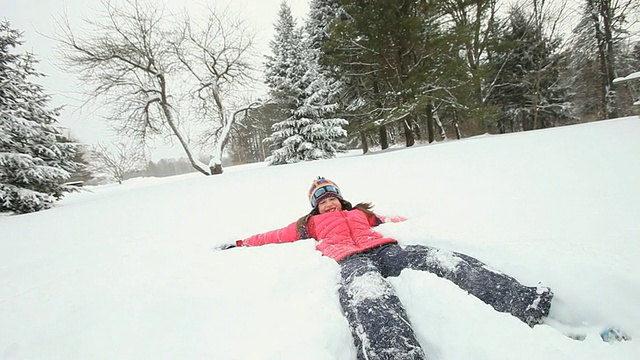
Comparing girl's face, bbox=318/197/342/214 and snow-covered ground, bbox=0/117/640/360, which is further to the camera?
girl's face, bbox=318/197/342/214

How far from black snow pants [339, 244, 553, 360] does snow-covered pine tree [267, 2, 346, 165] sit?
11.5m

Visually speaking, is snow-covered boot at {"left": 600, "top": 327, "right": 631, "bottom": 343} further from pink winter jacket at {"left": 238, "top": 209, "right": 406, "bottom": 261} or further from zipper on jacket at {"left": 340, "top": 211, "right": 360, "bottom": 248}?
zipper on jacket at {"left": 340, "top": 211, "right": 360, "bottom": 248}

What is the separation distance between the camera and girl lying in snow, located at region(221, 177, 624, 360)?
1302mm

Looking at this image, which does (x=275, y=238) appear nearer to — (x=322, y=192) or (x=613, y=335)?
(x=322, y=192)

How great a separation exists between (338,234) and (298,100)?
11909 mm

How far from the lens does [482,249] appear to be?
1924 millimetres

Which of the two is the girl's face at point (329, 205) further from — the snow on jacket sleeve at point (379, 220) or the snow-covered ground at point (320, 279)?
the snow-covered ground at point (320, 279)

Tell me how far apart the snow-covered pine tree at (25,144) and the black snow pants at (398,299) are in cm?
909

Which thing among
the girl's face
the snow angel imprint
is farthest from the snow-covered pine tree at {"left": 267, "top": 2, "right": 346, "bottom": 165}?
the snow angel imprint

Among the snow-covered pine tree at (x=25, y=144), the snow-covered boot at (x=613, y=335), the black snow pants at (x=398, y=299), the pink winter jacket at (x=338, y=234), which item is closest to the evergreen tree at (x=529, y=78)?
the pink winter jacket at (x=338, y=234)

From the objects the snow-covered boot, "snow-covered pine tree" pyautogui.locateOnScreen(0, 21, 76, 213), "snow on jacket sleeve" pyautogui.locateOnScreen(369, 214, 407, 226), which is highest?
"snow-covered pine tree" pyautogui.locateOnScreen(0, 21, 76, 213)

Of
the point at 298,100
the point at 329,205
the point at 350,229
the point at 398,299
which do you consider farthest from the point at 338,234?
the point at 298,100

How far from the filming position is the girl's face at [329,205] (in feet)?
9.50

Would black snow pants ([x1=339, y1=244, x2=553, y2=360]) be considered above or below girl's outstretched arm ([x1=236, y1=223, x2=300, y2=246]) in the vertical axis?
below
